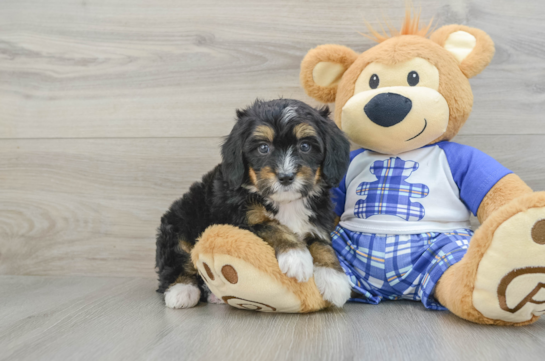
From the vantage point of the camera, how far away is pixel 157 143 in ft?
7.53

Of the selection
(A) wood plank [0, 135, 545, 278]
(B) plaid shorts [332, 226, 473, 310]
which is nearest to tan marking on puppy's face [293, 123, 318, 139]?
(B) plaid shorts [332, 226, 473, 310]

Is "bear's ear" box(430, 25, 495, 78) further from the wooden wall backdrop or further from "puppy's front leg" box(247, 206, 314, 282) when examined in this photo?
"puppy's front leg" box(247, 206, 314, 282)

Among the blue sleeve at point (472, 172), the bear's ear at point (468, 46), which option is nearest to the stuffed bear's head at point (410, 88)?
the bear's ear at point (468, 46)

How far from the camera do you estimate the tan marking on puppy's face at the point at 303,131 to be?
1.44 metres

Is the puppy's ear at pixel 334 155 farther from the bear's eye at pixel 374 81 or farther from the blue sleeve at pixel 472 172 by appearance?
Answer: the blue sleeve at pixel 472 172

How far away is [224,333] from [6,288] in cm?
138

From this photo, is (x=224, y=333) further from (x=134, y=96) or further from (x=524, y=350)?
(x=134, y=96)

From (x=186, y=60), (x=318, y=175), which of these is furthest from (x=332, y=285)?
(x=186, y=60)

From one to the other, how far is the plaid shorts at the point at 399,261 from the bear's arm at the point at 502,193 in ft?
0.43

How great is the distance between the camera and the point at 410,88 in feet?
5.29

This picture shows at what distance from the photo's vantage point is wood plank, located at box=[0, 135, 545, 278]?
2289 millimetres

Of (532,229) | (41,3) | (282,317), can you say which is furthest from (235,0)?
(532,229)

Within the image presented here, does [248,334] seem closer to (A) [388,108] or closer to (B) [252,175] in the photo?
(B) [252,175]

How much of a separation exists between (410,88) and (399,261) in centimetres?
66
